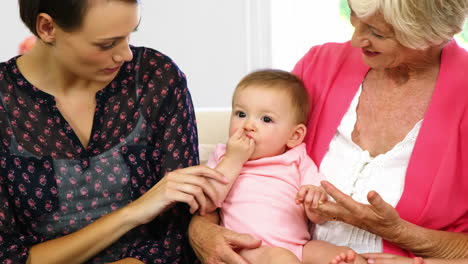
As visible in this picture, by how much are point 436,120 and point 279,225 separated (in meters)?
0.54

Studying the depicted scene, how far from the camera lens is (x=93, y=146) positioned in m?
2.11

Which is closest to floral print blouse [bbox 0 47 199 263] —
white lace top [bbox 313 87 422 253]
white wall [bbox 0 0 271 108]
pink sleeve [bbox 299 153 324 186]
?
pink sleeve [bbox 299 153 324 186]

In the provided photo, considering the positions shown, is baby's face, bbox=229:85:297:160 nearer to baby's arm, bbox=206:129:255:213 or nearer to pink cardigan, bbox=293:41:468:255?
baby's arm, bbox=206:129:255:213

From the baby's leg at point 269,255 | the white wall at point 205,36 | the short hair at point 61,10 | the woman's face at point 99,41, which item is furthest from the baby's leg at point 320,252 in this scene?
the white wall at point 205,36

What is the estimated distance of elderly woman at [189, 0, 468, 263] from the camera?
1910 millimetres

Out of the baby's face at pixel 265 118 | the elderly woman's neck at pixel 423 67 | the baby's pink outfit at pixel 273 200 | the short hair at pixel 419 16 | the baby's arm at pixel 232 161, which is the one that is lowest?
the baby's pink outfit at pixel 273 200

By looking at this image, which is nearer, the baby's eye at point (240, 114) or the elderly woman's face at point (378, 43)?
the elderly woman's face at point (378, 43)

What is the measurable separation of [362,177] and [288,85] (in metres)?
0.36

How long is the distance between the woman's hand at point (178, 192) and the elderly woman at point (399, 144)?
131 millimetres

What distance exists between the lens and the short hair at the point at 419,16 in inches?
73.6

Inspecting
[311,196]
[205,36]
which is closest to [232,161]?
[311,196]

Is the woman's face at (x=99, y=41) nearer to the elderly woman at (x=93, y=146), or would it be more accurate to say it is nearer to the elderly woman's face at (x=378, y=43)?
the elderly woman at (x=93, y=146)

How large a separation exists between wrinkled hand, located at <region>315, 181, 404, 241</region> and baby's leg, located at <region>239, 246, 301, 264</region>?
0.51ft

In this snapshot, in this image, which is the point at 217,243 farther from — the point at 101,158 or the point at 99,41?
the point at 99,41
